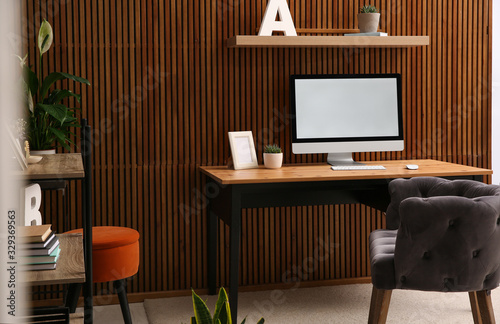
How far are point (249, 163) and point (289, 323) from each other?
1.01 m

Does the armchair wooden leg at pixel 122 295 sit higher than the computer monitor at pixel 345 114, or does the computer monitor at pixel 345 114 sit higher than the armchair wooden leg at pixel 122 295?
the computer monitor at pixel 345 114

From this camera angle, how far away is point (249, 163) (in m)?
3.62

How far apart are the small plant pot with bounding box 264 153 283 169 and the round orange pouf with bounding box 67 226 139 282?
999 millimetres

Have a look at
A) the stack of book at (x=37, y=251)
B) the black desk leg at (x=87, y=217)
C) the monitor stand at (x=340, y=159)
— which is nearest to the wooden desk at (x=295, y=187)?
the monitor stand at (x=340, y=159)

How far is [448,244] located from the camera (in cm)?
248

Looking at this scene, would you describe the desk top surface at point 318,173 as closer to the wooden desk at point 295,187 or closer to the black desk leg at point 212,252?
the wooden desk at point 295,187

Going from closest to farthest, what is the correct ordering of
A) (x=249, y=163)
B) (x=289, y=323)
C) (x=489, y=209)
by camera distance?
(x=489, y=209) < (x=289, y=323) < (x=249, y=163)

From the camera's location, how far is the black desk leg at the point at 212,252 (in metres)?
3.78

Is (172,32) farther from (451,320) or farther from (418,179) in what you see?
(451,320)

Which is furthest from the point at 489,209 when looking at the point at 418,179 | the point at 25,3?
the point at 25,3

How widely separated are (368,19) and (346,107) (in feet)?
1.95

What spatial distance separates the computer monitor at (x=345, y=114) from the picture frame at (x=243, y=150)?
0.27 m

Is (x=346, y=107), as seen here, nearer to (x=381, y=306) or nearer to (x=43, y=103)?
(x=381, y=306)

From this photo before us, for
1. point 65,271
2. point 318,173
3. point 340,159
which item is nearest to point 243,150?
point 318,173
